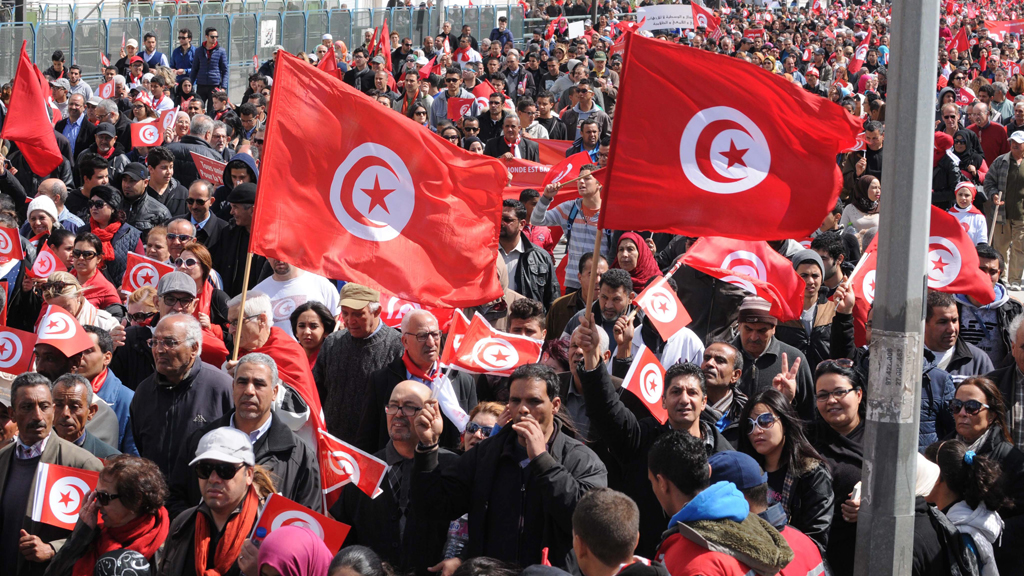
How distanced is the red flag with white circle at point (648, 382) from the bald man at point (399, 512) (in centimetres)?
106

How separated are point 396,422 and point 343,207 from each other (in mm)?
1447

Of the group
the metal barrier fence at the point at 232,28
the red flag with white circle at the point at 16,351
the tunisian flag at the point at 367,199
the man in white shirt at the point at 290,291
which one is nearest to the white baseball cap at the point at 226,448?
the tunisian flag at the point at 367,199

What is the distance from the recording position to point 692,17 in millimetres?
25766

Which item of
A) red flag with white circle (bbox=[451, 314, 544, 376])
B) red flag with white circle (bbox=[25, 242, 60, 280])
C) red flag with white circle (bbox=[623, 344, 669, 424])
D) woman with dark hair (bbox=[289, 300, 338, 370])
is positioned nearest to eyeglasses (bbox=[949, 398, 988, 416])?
red flag with white circle (bbox=[623, 344, 669, 424])

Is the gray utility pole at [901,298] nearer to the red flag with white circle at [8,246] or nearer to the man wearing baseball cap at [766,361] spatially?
the man wearing baseball cap at [766,361]

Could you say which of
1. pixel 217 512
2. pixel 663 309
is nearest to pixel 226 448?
pixel 217 512

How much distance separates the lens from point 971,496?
5.36m

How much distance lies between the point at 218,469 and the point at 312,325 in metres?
2.48

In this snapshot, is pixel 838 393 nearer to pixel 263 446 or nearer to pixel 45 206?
pixel 263 446

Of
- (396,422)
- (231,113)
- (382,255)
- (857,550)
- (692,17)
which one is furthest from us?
(692,17)

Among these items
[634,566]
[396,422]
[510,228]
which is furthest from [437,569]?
[510,228]

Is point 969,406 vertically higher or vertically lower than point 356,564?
higher

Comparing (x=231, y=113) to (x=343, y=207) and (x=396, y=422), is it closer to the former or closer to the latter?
(x=343, y=207)

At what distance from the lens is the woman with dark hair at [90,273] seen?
8.55m
